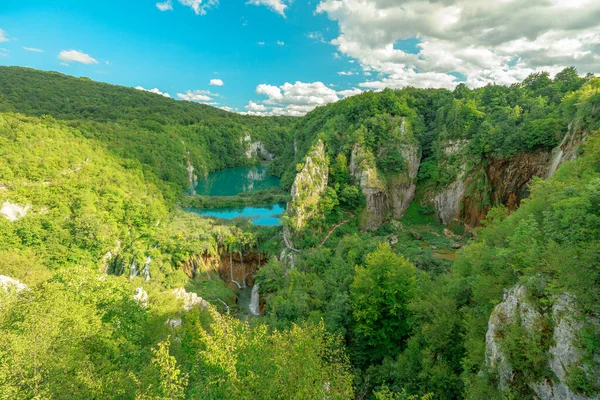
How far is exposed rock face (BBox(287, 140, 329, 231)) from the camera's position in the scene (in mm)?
33156

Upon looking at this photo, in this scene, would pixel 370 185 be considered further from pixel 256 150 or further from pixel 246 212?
pixel 256 150

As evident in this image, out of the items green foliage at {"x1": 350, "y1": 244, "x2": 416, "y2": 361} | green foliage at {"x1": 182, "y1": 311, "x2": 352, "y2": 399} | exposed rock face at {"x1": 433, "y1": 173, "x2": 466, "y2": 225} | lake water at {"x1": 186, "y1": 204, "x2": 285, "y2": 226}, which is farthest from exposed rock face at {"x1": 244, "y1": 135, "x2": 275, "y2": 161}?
green foliage at {"x1": 182, "y1": 311, "x2": 352, "y2": 399}

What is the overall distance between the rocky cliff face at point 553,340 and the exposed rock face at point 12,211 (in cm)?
4148

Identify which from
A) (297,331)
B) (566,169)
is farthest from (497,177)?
(297,331)

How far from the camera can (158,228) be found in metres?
37.5

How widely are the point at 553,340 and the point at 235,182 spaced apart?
8349 cm

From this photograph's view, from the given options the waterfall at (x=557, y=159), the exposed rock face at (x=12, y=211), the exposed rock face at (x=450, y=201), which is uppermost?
the waterfall at (x=557, y=159)

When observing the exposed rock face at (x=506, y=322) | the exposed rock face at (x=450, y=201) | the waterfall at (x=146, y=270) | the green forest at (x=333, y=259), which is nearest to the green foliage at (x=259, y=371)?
the green forest at (x=333, y=259)

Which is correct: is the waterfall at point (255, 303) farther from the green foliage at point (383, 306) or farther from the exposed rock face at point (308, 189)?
the green foliage at point (383, 306)

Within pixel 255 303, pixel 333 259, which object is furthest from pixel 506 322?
pixel 255 303

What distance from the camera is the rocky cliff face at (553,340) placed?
223 inches

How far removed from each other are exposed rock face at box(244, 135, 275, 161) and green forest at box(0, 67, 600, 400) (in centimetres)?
4624

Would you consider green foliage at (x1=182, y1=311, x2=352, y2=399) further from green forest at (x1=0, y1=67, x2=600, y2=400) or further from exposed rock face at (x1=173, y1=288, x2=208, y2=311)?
exposed rock face at (x1=173, y1=288, x2=208, y2=311)

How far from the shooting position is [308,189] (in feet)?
114
